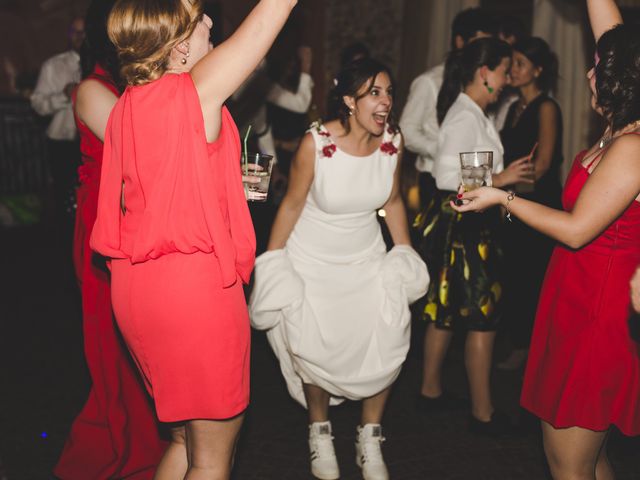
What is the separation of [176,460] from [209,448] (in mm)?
254

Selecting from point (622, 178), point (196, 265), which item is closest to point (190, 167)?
point (196, 265)

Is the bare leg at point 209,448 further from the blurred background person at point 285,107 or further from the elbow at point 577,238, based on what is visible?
the blurred background person at point 285,107

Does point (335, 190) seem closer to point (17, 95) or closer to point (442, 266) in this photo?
point (442, 266)

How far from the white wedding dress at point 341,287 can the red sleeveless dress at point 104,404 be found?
552 millimetres

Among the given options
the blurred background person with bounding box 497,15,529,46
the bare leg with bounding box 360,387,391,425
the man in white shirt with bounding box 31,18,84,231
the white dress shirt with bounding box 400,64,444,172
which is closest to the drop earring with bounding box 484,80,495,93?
the white dress shirt with bounding box 400,64,444,172

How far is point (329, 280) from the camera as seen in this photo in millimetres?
2984

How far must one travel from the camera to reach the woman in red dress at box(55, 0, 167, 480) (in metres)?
2.64

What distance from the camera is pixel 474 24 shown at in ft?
13.6

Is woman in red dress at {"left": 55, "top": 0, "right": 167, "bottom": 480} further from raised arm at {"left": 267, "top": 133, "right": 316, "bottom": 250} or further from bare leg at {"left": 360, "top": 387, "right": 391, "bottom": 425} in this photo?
bare leg at {"left": 360, "top": 387, "right": 391, "bottom": 425}

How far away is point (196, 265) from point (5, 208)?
24.9ft

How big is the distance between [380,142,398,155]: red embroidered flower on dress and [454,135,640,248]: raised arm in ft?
3.46

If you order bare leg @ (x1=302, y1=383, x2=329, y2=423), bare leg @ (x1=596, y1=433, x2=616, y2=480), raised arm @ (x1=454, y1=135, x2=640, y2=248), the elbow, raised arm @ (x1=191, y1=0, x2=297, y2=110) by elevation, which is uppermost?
raised arm @ (x1=191, y1=0, x2=297, y2=110)

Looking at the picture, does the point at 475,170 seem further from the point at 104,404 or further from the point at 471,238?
the point at 104,404

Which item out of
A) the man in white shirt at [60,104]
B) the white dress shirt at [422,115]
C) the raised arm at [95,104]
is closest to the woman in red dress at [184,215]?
the raised arm at [95,104]
